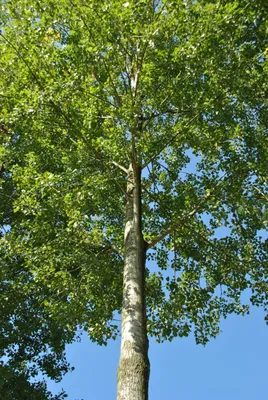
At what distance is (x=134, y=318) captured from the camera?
251 inches

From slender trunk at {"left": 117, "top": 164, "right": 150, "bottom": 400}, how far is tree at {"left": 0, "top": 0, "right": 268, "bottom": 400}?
0.13ft

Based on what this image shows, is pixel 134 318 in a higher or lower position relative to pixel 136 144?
lower

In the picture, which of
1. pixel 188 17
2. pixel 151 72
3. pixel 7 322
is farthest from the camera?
pixel 7 322

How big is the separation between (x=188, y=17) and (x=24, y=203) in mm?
5109

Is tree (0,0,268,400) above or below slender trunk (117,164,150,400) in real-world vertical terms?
above

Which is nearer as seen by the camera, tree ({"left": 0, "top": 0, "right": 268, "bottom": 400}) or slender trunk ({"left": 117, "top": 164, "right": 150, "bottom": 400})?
slender trunk ({"left": 117, "top": 164, "right": 150, "bottom": 400})

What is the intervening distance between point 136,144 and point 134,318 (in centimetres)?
344

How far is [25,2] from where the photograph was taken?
9047 millimetres

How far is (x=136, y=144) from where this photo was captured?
26.1ft

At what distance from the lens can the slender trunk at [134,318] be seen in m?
5.44

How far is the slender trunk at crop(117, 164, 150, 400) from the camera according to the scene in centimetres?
544

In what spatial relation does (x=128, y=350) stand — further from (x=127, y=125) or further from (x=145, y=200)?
(x=145, y=200)

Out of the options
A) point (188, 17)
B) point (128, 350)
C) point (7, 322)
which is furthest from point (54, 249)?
point (188, 17)

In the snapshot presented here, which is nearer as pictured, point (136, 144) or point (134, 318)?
point (134, 318)
